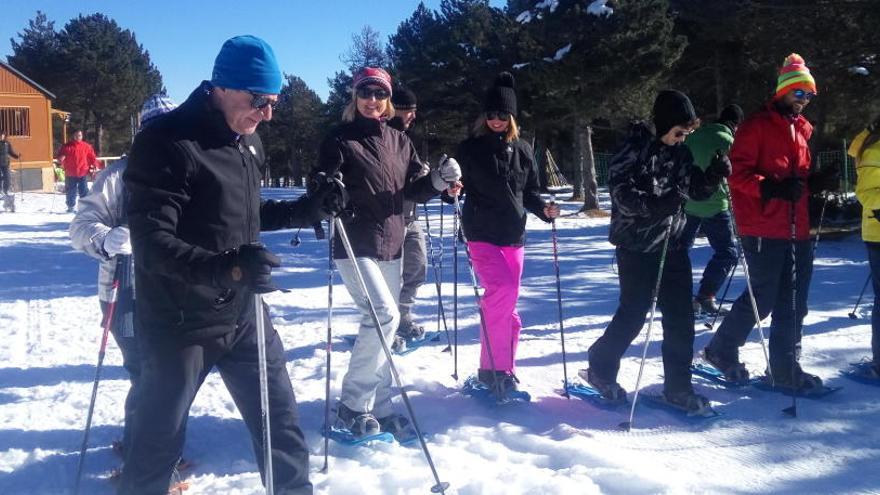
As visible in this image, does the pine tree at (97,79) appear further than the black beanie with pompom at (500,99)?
Yes

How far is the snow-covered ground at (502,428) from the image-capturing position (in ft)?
11.1

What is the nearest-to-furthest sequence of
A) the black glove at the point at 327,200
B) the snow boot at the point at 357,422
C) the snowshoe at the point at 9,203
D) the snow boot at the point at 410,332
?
the black glove at the point at 327,200, the snow boot at the point at 357,422, the snow boot at the point at 410,332, the snowshoe at the point at 9,203

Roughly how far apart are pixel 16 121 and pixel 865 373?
38.3 meters

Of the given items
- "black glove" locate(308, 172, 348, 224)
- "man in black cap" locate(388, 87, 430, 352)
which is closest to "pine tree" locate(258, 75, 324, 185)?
"man in black cap" locate(388, 87, 430, 352)

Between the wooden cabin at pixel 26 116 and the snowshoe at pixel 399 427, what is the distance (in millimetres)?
34232

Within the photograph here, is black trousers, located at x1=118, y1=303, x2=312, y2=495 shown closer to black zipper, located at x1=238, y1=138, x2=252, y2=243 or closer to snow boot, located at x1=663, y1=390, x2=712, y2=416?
black zipper, located at x1=238, y1=138, x2=252, y2=243

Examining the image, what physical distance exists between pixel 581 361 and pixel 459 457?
6.59 feet

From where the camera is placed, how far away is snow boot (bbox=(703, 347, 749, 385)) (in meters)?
4.75

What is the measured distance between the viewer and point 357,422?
12.6 feet

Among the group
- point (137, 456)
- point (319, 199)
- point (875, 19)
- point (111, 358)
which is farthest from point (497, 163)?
point (875, 19)

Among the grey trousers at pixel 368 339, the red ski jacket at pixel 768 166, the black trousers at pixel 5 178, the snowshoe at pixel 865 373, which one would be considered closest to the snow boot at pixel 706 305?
the snowshoe at pixel 865 373

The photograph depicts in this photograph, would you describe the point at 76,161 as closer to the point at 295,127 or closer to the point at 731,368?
the point at 731,368

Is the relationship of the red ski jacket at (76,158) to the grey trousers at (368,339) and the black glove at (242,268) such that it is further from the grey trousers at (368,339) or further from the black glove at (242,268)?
the black glove at (242,268)

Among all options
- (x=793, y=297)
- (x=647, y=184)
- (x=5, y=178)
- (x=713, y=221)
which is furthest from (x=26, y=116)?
(x=793, y=297)
